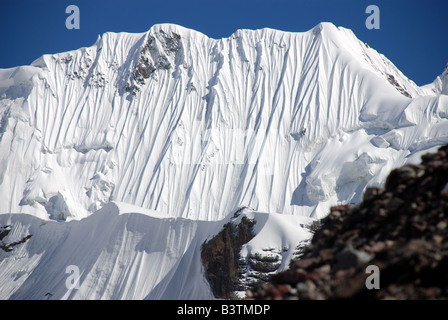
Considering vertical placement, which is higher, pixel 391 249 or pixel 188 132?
pixel 188 132

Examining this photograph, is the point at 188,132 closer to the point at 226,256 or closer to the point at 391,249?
the point at 226,256

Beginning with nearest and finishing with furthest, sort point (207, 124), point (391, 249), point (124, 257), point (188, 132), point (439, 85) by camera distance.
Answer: point (391, 249) < point (124, 257) < point (188, 132) < point (207, 124) < point (439, 85)

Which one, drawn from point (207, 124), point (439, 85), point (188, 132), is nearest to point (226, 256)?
point (188, 132)

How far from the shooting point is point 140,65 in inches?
3342

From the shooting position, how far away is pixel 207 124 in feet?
245

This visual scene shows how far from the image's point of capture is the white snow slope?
6047 cm

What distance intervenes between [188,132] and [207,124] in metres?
2.84

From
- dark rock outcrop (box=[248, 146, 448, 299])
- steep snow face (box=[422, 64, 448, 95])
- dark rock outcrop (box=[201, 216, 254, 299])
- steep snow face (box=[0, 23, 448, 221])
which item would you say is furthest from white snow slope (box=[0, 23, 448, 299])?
dark rock outcrop (box=[248, 146, 448, 299])

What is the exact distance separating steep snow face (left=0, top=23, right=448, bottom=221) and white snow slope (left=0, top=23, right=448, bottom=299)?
19 cm

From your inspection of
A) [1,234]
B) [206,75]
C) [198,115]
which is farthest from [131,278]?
[206,75]

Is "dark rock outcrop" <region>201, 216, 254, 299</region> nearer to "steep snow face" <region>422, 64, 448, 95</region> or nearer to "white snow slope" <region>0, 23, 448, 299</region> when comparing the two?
"white snow slope" <region>0, 23, 448, 299</region>

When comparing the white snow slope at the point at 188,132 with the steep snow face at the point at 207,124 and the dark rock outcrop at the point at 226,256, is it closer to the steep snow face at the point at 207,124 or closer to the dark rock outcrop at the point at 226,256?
the steep snow face at the point at 207,124

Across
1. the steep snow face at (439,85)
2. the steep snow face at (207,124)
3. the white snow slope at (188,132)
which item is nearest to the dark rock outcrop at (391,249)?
the white snow slope at (188,132)

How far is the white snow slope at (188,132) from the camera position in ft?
198
